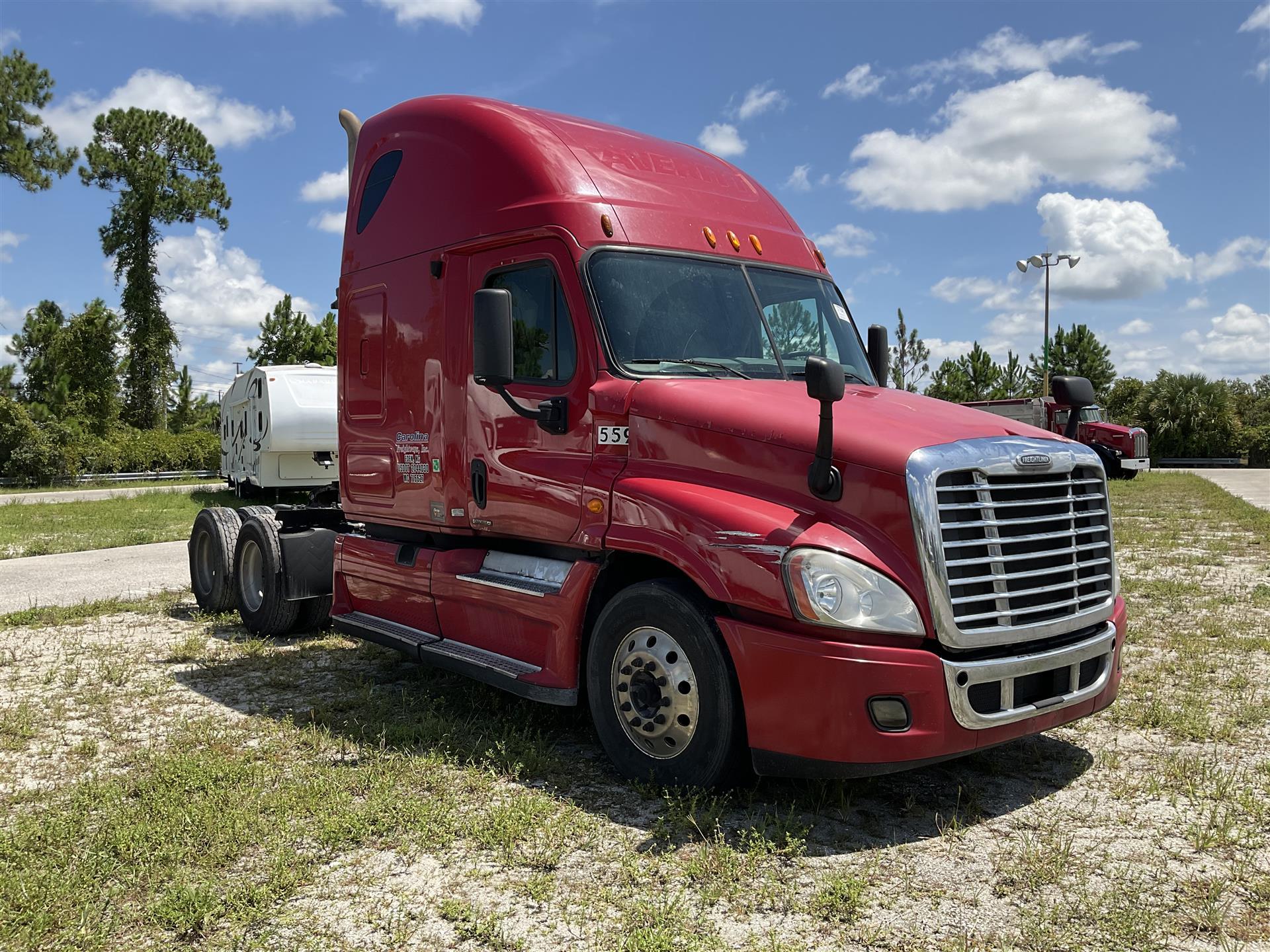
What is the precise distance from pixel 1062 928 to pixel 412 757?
3108mm

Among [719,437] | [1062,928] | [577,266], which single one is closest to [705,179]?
[577,266]

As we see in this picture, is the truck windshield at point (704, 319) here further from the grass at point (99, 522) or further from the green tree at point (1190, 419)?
the green tree at point (1190, 419)

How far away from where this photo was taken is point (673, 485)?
15.6ft

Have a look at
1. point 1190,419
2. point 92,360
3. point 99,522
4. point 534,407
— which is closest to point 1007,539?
point 534,407

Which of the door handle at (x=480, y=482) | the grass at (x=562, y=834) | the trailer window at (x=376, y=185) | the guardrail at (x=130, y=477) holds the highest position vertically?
the trailer window at (x=376, y=185)

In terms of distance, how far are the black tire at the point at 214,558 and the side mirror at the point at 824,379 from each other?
6676 millimetres

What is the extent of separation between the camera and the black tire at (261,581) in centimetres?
845

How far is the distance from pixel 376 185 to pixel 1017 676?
539 cm

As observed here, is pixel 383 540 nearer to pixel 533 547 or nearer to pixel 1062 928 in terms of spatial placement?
pixel 533 547

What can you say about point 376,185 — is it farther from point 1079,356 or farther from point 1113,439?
point 1079,356

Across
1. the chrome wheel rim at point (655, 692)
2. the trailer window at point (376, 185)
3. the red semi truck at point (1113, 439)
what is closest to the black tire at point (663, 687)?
the chrome wheel rim at point (655, 692)

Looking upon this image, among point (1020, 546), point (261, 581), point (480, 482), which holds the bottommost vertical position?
point (261, 581)

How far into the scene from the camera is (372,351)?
7164mm

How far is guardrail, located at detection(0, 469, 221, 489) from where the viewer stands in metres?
35.5
